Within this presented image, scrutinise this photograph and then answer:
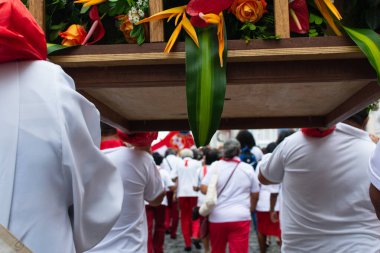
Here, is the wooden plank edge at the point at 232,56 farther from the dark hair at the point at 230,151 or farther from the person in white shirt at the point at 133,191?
the dark hair at the point at 230,151

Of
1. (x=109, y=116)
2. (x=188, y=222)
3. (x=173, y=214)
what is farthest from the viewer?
(x=173, y=214)

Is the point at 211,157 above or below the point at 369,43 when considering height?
below

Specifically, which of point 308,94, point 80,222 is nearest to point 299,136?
point 308,94

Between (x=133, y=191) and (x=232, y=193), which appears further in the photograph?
(x=232, y=193)

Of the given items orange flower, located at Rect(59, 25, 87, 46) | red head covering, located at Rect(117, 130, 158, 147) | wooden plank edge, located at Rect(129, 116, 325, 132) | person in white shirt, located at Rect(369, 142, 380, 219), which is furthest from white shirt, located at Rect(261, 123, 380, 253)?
orange flower, located at Rect(59, 25, 87, 46)

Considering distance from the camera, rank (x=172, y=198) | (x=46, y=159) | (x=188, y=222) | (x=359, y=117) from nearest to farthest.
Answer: (x=46, y=159), (x=359, y=117), (x=188, y=222), (x=172, y=198)

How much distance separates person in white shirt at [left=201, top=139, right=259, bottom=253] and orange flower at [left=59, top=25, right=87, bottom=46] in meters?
4.06

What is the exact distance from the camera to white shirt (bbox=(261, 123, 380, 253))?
296cm

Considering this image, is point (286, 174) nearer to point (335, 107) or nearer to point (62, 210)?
point (335, 107)

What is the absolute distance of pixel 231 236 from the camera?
561 cm

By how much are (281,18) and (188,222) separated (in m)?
7.65

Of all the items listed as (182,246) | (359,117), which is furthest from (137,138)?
(182,246)

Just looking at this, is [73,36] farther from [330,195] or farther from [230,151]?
[230,151]

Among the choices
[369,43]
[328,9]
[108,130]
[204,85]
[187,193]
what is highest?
[328,9]
